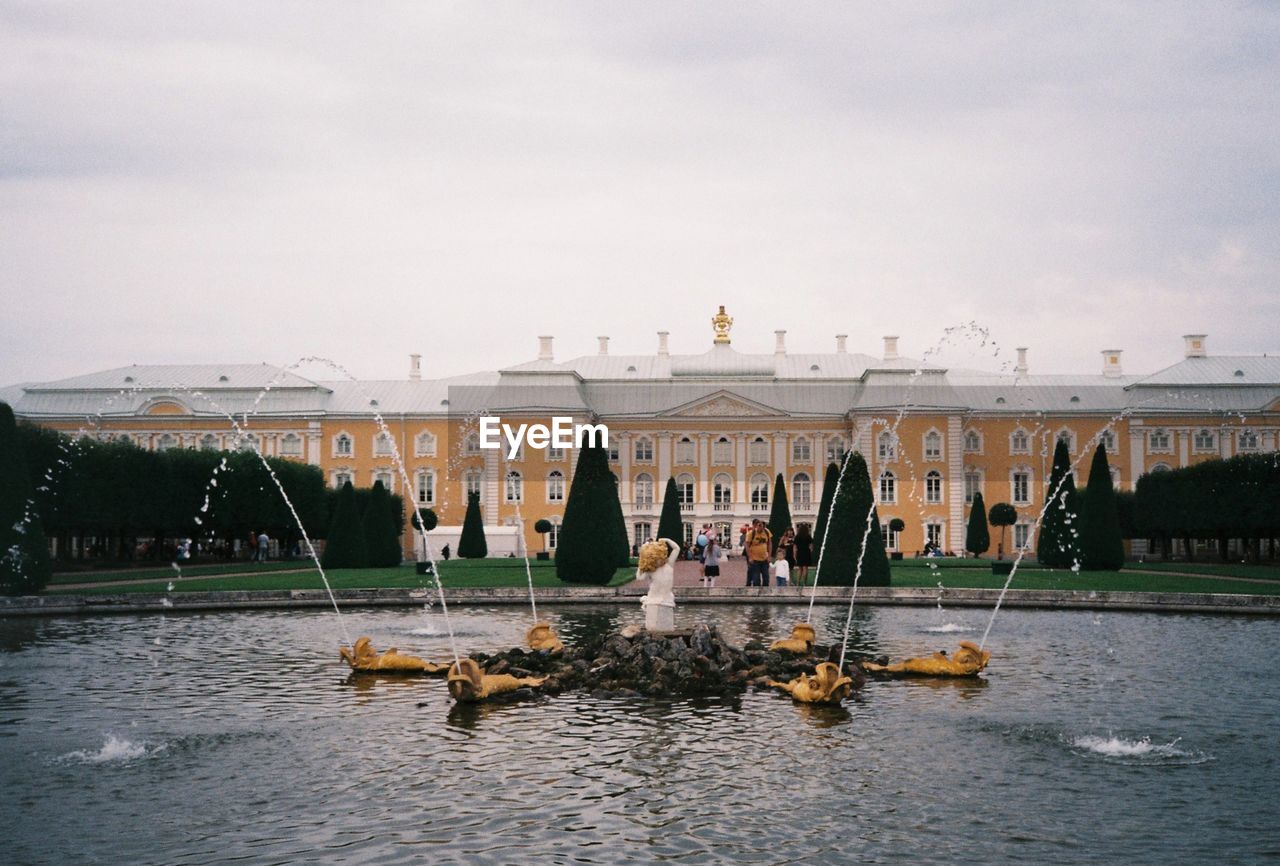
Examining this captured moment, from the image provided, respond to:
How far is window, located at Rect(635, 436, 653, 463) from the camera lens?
64.1 meters

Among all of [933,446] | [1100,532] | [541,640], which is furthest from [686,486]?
[541,640]

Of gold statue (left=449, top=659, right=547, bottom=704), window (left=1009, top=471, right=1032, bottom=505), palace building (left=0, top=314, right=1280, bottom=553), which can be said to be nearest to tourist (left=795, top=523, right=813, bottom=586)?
gold statue (left=449, top=659, right=547, bottom=704)

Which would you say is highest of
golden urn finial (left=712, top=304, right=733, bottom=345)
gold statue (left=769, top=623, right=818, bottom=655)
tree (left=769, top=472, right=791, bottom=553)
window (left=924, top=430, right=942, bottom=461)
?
golden urn finial (left=712, top=304, right=733, bottom=345)

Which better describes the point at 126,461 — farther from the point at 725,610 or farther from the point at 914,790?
the point at 914,790

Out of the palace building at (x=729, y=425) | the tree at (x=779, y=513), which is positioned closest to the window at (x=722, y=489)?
the palace building at (x=729, y=425)

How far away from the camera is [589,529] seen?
25984mm

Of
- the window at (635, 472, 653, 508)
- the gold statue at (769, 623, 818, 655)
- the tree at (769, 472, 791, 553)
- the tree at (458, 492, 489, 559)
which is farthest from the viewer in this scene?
the window at (635, 472, 653, 508)

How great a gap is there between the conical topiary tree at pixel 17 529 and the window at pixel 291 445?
135 ft

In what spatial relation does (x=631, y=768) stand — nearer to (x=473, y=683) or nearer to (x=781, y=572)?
Answer: (x=473, y=683)

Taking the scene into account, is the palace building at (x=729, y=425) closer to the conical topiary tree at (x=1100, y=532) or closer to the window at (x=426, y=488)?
the window at (x=426, y=488)

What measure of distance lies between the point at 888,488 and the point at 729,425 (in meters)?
A: 8.68

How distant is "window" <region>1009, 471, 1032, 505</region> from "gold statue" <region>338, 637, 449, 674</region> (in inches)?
2125

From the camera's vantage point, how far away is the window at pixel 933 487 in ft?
201

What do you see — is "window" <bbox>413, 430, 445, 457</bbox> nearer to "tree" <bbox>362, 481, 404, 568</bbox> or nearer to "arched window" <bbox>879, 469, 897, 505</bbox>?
"arched window" <bbox>879, 469, 897, 505</bbox>
